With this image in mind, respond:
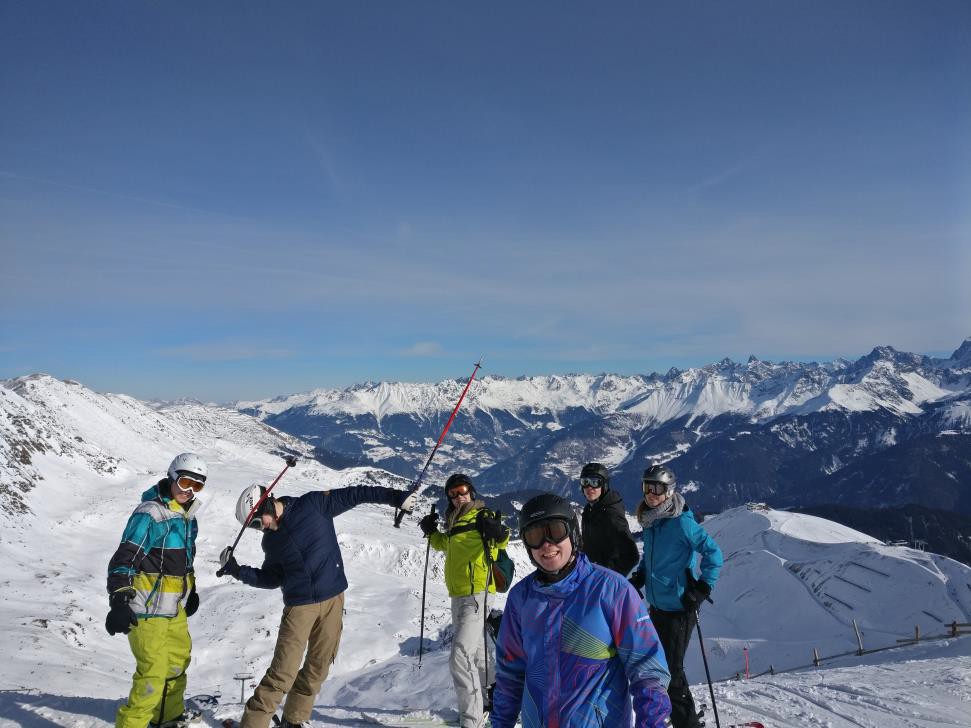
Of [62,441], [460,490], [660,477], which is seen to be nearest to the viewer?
[660,477]

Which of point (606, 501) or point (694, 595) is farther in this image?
point (606, 501)

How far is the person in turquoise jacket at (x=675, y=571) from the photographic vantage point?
7.55 metres

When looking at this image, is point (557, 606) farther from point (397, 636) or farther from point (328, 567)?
point (397, 636)

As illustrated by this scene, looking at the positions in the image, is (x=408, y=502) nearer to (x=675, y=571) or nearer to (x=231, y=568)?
(x=231, y=568)

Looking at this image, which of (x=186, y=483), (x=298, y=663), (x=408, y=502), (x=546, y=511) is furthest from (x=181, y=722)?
(x=546, y=511)

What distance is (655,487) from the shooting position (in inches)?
308

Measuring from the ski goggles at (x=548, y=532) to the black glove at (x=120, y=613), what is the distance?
5.29 m

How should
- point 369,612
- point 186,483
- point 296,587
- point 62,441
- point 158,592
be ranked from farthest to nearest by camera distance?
1. point 62,441
2. point 369,612
3. point 296,587
4. point 186,483
5. point 158,592

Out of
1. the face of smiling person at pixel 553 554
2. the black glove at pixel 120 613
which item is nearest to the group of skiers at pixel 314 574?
the black glove at pixel 120 613

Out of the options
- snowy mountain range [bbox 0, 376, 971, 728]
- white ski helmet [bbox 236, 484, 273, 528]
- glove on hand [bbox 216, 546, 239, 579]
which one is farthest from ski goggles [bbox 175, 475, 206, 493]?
snowy mountain range [bbox 0, 376, 971, 728]

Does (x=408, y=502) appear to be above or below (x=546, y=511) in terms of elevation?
below

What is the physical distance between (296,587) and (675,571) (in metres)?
5.11

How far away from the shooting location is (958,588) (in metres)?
63.0

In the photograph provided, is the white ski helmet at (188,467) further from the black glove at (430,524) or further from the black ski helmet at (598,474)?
the black ski helmet at (598,474)
